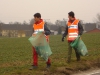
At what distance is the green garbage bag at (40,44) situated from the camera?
7.47 metres

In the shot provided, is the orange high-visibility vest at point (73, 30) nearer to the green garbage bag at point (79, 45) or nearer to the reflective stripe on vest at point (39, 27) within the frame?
the green garbage bag at point (79, 45)

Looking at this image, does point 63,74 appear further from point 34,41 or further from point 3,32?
point 3,32

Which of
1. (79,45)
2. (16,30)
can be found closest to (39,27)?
(79,45)

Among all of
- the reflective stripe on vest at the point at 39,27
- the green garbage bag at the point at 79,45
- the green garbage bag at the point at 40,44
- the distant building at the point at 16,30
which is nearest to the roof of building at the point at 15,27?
the distant building at the point at 16,30

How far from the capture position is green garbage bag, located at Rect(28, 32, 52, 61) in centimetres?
747

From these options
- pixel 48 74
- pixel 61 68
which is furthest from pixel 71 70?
pixel 48 74

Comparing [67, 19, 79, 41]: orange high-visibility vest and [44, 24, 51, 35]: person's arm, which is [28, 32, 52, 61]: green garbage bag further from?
[67, 19, 79, 41]: orange high-visibility vest

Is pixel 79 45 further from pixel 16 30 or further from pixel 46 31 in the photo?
pixel 16 30

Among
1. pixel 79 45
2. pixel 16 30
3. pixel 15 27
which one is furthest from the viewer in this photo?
pixel 15 27

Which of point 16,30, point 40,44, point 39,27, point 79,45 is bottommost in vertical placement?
point 79,45

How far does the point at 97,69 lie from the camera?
9.07m

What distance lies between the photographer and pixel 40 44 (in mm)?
7543

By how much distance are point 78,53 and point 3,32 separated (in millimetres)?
98196

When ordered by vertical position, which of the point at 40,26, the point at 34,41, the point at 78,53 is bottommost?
the point at 78,53
